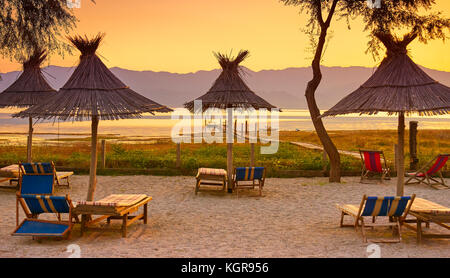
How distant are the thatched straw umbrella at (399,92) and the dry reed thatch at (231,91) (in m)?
3.70

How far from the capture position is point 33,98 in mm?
12664

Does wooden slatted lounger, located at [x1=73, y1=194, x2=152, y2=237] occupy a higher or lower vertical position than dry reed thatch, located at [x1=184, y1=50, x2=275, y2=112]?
lower

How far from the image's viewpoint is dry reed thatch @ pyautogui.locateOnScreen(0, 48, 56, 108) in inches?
494

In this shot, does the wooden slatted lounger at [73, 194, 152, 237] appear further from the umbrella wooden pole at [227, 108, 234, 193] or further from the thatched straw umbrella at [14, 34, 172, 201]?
the umbrella wooden pole at [227, 108, 234, 193]

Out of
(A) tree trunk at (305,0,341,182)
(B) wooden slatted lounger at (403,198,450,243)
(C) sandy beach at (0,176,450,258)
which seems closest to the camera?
(C) sandy beach at (0,176,450,258)

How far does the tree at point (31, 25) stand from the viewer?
13617 mm

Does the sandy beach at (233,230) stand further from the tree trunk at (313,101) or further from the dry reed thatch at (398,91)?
the dry reed thatch at (398,91)

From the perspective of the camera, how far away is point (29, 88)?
1289 cm

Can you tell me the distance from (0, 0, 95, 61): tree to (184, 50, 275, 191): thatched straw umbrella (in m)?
5.54

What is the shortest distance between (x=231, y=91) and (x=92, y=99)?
4345 mm

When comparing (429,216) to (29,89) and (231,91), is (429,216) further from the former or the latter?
(29,89)

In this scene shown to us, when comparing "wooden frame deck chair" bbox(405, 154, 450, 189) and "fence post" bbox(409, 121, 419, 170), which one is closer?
"wooden frame deck chair" bbox(405, 154, 450, 189)

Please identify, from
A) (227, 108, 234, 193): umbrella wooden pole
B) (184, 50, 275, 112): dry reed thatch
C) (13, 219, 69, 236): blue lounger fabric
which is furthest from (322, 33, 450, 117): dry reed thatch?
(13, 219, 69, 236): blue lounger fabric

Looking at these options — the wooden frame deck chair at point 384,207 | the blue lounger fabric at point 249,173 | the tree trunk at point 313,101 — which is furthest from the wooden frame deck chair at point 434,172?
the wooden frame deck chair at point 384,207
